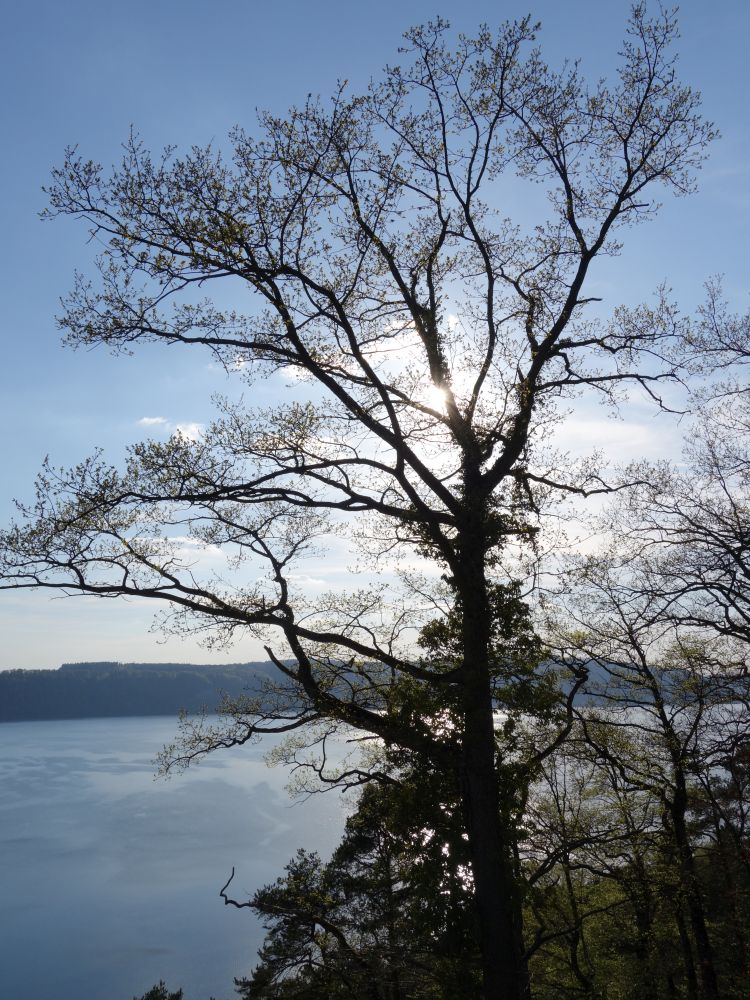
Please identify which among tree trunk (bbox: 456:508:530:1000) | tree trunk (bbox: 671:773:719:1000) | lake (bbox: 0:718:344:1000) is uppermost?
tree trunk (bbox: 456:508:530:1000)

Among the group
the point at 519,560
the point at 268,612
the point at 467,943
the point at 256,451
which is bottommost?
the point at 467,943

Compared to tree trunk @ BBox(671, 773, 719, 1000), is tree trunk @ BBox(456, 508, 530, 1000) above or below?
above

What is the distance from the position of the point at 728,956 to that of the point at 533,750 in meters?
12.0

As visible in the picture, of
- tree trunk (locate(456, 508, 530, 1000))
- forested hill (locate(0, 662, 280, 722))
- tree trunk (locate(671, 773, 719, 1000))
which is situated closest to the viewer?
tree trunk (locate(456, 508, 530, 1000))

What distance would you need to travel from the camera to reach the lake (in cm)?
3303

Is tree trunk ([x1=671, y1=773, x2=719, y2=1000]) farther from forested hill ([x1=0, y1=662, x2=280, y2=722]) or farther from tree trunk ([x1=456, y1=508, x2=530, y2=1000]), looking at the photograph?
forested hill ([x1=0, y1=662, x2=280, y2=722])

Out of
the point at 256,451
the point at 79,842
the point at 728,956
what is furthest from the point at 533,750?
the point at 79,842

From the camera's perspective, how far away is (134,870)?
45.3 metres

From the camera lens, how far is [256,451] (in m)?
7.94

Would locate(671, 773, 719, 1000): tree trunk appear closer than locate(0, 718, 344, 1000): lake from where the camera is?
→ Yes

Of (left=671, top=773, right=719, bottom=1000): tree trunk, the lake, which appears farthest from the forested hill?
(left=671, top=773, right=719, bottom=1000): tree trunk

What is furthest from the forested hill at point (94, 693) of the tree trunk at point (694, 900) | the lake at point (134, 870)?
the tree trunk at point (694, 900)

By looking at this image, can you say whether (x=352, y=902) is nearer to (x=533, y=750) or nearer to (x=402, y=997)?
(x=402, y=997)

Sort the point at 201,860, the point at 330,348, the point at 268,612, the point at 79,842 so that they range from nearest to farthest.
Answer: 1. the point at 268,612
2. the point at 330,348
3. the point at 201,860
4. the point at 79,842
